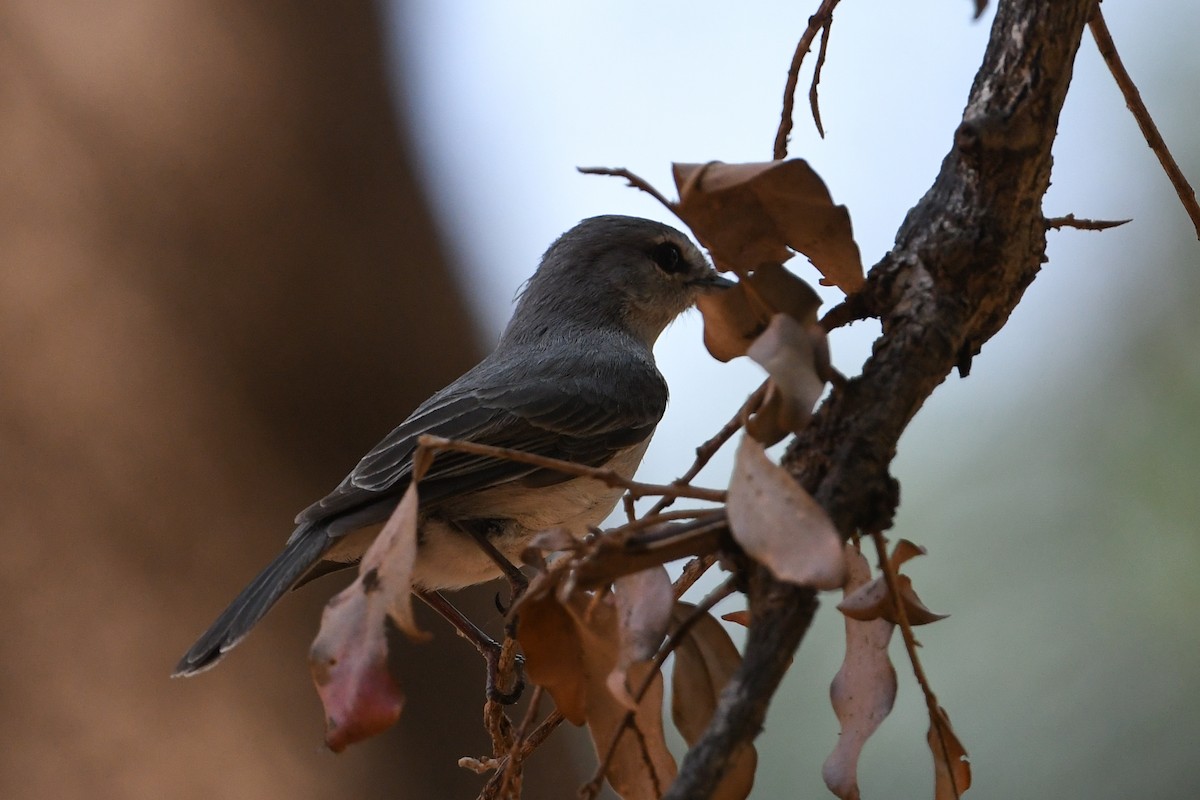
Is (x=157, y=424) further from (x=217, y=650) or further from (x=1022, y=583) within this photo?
(x=1022, y=583)

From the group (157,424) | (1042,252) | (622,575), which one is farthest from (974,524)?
(622,575)

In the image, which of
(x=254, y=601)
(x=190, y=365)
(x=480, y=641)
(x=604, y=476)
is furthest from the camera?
(x=190, y=365)

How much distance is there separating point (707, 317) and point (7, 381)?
89.3 inches

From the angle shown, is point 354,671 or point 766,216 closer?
point 354,671

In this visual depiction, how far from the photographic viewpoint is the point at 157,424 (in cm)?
283

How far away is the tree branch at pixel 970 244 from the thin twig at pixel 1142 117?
0.20m

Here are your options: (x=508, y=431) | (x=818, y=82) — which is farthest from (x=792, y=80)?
(x=508, y=431)

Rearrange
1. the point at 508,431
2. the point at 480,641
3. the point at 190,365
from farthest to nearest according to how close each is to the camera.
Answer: the point at 190,365 → the point at 480,641 → the point at 508,431

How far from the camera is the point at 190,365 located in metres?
2.83

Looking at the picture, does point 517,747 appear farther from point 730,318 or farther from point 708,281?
point 708,281

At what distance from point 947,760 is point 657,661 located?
0.26 metres

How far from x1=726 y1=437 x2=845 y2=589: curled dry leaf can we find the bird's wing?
3.68ft

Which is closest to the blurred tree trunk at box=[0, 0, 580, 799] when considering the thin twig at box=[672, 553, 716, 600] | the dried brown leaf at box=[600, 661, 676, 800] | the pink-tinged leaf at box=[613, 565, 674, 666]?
the thin twig at box=[672, 553, 716, 600]

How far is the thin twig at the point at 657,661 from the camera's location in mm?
713
